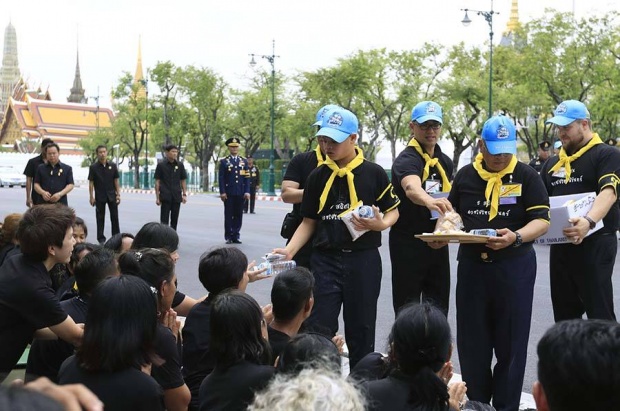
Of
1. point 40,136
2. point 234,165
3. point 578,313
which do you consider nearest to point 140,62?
point 40,136

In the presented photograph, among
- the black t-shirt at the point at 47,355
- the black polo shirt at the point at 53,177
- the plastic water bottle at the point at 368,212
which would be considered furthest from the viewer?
the black polo shirt at the point at 53,177

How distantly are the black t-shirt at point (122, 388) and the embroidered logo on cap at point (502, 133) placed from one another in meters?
2.76

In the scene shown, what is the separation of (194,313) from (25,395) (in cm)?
324

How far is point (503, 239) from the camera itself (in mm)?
5164

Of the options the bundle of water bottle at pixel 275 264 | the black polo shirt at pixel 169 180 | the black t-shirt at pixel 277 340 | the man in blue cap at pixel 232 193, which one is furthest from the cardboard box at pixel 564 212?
the black polo shirt at pixel 169 180

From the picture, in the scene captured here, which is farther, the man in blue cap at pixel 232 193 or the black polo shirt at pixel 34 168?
the man in blue cap at pixel 232 193

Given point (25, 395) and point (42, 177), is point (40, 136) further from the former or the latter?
point (25, 395)

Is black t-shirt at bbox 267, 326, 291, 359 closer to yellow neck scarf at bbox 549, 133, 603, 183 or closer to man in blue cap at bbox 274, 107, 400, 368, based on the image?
man in blue cap at bbox 274, 107, 400, 368

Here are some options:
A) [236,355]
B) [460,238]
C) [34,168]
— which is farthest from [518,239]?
[34,168]

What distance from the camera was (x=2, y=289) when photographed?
475cm

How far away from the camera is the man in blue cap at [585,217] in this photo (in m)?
6.15

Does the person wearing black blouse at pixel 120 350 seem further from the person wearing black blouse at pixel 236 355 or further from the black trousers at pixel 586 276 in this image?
the black trousers at pixel 586 276

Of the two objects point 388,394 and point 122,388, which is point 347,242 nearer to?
point 388,394

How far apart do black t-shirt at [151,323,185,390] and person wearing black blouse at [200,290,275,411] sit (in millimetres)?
358
